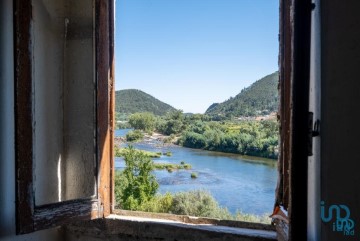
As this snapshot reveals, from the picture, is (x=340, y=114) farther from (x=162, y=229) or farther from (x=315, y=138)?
(x=162, y=229)

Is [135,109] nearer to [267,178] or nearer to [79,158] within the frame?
[79,158]

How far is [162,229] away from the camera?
1.98m

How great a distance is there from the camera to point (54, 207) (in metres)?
1.72

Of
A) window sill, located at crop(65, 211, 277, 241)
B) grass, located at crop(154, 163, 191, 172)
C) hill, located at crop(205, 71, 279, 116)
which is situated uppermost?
hill, located at crop(205, 71, 279, 116)

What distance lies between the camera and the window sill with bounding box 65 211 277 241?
6.10ft

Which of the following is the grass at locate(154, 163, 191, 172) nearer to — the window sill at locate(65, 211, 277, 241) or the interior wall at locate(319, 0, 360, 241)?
the window sill at locate(65, 211, 277, 241)

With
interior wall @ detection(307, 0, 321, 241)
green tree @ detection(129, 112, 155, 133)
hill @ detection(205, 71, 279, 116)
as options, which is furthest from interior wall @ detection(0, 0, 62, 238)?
green tree @ detection(129, 112, 155, 133)

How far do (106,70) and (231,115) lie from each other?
1034mm

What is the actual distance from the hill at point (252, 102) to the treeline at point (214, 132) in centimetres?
8

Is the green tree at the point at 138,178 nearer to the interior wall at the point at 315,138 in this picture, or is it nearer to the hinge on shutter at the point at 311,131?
the interior wall at the point at 315,138

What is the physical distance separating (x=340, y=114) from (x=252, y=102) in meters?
1.47

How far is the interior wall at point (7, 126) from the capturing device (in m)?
1.64

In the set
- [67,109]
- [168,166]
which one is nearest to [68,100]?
[67,109]

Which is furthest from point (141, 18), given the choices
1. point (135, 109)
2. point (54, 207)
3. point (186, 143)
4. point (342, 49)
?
point (342, 49)
